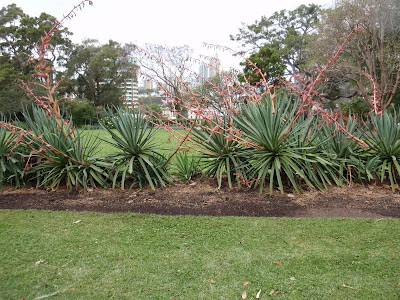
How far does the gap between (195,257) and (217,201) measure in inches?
67.0

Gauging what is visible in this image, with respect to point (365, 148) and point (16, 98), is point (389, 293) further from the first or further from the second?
point (16, 98)

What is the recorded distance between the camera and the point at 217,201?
472 cm

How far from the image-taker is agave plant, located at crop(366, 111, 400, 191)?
5.23 meters

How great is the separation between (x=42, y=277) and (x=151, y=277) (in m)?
0.93

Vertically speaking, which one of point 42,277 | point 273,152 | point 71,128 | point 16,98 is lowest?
point 42,277

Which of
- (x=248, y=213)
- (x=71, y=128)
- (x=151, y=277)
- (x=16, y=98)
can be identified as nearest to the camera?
(x=151, y=277)

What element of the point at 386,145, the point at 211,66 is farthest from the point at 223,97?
the point at 386,145

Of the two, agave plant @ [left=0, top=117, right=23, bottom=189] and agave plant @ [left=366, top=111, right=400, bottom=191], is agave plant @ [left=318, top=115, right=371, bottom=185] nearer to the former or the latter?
agave plant @ [left=366, top=111, right=400, bottom=191]

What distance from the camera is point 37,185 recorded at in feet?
17.6

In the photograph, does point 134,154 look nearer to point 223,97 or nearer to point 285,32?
point 223,97

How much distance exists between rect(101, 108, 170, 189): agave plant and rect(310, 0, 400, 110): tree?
1705 cm

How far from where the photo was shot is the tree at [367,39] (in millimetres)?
19359

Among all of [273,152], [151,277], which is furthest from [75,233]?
[273,152]

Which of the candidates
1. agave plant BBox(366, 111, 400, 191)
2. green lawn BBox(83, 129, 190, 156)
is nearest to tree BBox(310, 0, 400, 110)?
green lawn BBox(83, 129, 190, 156)
